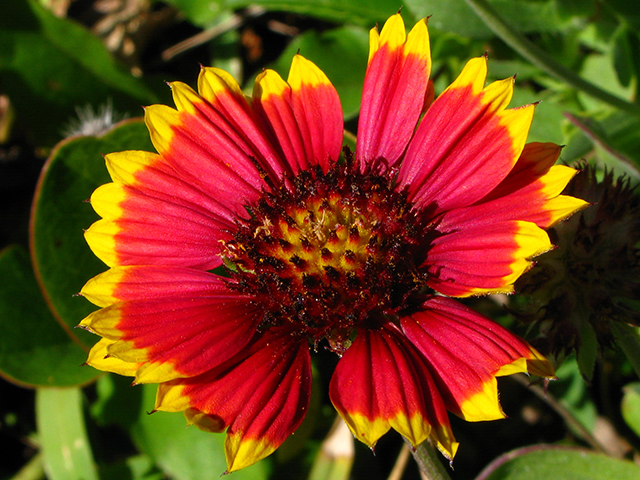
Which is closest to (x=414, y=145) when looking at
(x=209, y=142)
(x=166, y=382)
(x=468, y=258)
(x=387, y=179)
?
(x=387, y=179)

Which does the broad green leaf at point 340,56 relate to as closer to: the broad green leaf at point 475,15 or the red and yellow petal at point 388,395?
the broad green leaf at point 475,15

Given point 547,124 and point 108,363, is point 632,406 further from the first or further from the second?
point 108,363

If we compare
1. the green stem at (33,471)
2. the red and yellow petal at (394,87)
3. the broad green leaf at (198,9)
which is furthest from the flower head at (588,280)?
the green stem at (33,471)

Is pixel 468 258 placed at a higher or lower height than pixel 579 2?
lower

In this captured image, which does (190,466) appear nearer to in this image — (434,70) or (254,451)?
(254,451)

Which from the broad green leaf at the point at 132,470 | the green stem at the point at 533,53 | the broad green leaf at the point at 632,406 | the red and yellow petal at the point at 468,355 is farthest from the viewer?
the broad green leaf at the point at 132,470

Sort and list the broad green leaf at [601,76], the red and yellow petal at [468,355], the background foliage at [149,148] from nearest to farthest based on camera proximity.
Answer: the red and yellow petal at [468,355] → the background foliage at [149,148] → the broad green leaf at [601,76]

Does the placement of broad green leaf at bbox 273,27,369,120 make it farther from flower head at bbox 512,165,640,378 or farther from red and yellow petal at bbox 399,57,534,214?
flower head at bbox 512,165,640,378
